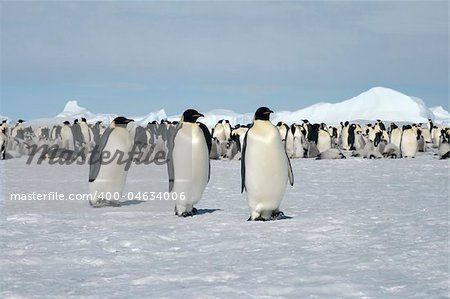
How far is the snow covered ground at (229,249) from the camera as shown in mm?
4148

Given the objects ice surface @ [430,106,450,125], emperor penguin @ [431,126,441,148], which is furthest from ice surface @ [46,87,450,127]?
emperor penguin @ [431,126,441,148]

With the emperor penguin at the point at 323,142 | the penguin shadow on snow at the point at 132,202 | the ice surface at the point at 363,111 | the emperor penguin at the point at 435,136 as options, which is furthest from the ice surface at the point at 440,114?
the penguin shadow on snow at the point at 132,202

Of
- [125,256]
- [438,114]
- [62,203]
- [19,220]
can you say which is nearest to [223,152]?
[62,203]

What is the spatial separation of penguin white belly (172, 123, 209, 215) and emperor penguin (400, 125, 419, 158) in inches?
651

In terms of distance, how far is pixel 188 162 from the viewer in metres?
7.84

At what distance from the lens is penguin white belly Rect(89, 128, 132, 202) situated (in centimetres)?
892

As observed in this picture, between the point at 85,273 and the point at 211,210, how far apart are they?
400cm

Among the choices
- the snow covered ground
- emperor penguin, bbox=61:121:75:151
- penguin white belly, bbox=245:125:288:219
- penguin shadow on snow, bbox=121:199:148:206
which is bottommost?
the snow covered ground

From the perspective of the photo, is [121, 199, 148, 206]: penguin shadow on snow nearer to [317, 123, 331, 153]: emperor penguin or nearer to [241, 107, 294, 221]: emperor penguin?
[241, 107, 294, 221]: emperor penguin

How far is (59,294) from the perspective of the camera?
407 centimetres

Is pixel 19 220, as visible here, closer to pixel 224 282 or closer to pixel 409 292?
pixel 224 282

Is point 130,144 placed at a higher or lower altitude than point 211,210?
higher

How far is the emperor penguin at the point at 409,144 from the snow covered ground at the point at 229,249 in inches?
515

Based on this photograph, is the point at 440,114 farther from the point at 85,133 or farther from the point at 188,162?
the point at 188,162
